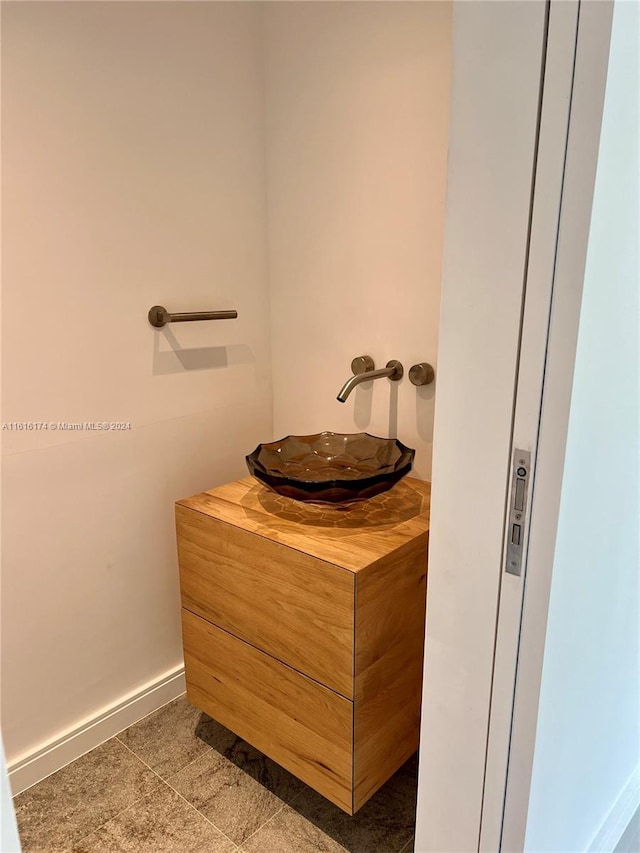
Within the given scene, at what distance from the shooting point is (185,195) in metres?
1.69

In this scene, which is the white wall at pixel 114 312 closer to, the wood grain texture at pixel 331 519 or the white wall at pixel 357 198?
the white wall at pixel 357 198

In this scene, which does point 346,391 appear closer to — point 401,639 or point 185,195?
point 401,639

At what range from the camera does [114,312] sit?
159cm

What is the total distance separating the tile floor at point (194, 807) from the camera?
1.47 meters

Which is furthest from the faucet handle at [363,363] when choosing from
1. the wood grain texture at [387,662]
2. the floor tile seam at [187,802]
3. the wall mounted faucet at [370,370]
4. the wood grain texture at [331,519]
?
the floor tile seam at [187,802]

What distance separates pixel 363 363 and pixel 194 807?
3.85ft

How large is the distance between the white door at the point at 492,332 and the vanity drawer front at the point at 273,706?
383mm

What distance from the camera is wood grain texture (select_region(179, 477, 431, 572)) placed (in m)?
1.36

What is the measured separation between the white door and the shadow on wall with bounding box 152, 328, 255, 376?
3.31 ft

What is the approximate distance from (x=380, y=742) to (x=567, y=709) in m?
0.51

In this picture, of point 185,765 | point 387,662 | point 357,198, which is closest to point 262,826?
point 185,765

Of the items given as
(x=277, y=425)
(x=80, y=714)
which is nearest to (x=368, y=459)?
(x=277, y=425)

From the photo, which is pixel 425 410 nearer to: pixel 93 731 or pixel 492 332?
pixel 492 332

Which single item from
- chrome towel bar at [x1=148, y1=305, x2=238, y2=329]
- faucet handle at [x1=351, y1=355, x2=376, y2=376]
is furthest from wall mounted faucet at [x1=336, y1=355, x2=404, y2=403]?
chrome towel bar at [x1=148, y1=305, x2=238, y2=329]
